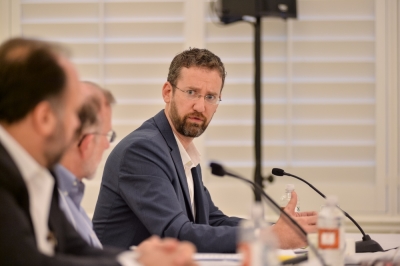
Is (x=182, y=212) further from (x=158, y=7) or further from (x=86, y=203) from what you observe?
(x=158, y=7)

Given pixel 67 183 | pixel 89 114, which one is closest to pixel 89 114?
pixel 89 114

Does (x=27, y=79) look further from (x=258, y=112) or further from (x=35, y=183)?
(x=258, y=112)

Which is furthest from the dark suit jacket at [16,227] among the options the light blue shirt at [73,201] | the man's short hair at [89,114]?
the man's short hair at [89,114]

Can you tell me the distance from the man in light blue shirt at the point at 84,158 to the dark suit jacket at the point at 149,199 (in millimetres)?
413

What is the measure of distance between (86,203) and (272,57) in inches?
56.2

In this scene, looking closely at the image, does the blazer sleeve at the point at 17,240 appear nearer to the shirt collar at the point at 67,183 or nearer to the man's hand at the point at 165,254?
the man's hand at the point at 165,254

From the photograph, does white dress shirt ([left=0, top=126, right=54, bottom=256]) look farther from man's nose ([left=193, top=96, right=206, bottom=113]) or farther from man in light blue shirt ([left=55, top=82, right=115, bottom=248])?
man's nose ([left=193, top=96, right=206, bottom=113])

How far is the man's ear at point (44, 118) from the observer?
4.36 feet

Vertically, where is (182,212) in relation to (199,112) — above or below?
below

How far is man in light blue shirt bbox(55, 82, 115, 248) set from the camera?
1.96m

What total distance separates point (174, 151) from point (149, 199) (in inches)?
13.9

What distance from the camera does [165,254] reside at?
56.9 inches

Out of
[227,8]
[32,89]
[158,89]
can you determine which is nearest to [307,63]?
[158,89]

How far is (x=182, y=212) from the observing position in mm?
2473
